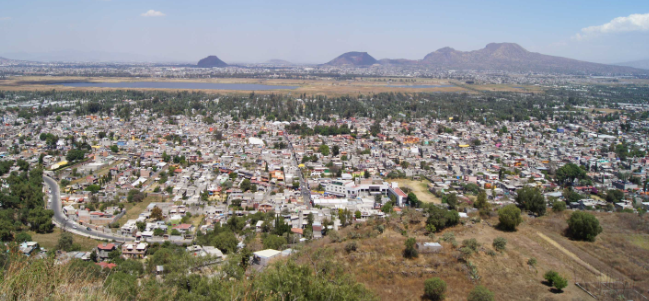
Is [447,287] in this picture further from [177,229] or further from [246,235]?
[177,229]

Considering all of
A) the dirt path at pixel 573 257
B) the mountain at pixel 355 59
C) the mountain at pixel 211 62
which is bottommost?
the dirt path at pixel 573 257

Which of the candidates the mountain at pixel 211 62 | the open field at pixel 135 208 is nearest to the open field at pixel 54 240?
the open field at pixel 135 208

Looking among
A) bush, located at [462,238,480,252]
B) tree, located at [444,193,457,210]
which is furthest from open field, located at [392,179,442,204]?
bush, located at [462,238,480,252]

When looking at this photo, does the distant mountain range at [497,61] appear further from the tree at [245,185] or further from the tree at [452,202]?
the tree at [245,185]

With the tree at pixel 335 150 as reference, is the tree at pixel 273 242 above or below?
below

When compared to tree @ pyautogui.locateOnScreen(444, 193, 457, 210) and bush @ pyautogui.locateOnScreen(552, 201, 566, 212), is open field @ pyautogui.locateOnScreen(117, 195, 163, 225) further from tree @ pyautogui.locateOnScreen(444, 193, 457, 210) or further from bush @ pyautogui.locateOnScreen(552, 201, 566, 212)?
→ bush @ pyautogui.locateOnScreen(552, 201, 566, 212)

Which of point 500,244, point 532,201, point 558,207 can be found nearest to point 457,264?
point 500,244
